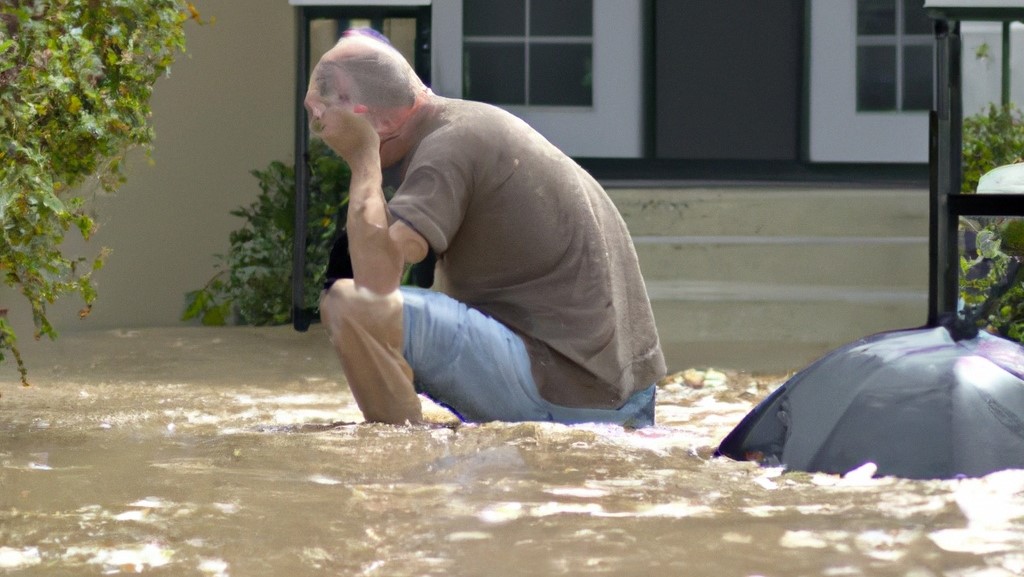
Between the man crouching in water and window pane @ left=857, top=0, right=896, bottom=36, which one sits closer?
the man crouching in water

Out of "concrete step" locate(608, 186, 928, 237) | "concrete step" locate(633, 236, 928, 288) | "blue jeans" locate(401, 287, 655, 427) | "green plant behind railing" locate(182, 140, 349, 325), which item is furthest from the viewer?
"green plant behind railing" locate(182, 140, 349, 325)

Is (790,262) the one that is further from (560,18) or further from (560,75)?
Answer: (560,18)

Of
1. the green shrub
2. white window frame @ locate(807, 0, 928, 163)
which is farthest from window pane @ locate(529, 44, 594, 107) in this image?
the green shrub

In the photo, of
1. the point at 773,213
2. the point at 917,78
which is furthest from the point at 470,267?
the point at 917,78

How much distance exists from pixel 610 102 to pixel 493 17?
2.51 feet

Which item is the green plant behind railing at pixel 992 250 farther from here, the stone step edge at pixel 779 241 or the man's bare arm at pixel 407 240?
the man's bare arm at pixel 407 240

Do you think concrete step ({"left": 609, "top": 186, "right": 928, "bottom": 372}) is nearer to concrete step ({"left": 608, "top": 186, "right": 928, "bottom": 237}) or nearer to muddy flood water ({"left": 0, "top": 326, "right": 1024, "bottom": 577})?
concrete step ({"left": 608, "top": 186, "right": 928, "bottom": 237})

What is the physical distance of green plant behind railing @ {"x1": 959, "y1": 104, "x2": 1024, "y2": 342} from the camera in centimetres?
309

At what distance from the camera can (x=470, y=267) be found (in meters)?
3.32

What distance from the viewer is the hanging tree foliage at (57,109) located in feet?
11.1

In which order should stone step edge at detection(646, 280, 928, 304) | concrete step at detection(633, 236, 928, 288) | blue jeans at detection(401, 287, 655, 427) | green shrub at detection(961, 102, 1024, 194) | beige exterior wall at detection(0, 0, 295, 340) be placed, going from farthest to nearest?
beige exterior wall at detection(0, 0, 295, 340)
concrete step at detection(633, 236, 928, 288)
stone step edge at detection(646, 280, 928, 304)
green shrub at detection(961, 102, 1024, 194)
blue jeans at detection(401, 287, 655, 427)

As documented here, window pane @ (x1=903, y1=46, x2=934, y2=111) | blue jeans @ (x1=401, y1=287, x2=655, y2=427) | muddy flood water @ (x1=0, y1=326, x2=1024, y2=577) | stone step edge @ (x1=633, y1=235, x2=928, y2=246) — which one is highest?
window pane @ (x1=903, y1=46, x2=934, y2=111)

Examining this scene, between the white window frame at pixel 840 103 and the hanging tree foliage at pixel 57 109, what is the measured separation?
371 cm

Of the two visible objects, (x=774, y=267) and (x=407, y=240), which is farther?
(x=774, y=267)
